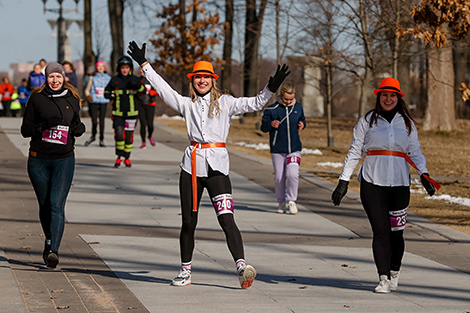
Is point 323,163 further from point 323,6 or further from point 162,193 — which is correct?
point 162,193

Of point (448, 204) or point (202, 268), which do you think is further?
point (448, 204)

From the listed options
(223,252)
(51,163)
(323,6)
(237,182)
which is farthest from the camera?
(323,6)

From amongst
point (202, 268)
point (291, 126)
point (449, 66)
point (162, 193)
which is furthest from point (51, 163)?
point (449, 66)

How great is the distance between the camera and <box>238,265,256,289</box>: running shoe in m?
6.85

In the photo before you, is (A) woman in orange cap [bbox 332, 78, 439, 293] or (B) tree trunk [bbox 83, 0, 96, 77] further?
(B) tree trunk [bbox 83, 0, 96, 77]

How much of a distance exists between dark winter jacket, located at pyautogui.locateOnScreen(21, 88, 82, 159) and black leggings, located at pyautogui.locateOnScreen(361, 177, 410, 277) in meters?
2.68

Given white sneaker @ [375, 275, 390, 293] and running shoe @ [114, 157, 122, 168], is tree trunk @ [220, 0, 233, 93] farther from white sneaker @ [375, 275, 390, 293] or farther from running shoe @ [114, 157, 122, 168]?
white sneaker @ [375, 275, 390, 293]

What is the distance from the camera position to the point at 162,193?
44.2 ft

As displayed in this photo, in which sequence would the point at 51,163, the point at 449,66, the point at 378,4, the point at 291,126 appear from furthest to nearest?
the point at 449,66 → the point at 378,4 → the point at 291,126 → the point at 51,163

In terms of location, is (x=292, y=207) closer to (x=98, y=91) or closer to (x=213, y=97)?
(x=213, y=97)

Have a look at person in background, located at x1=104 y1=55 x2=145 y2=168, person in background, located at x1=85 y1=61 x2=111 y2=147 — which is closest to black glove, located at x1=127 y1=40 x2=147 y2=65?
person in background, located at x1=104 y1=55 x2=145 y2=168

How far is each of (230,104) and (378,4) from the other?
12374 mm

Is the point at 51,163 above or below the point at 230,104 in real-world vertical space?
below

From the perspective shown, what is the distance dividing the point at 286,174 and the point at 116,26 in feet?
96.0
